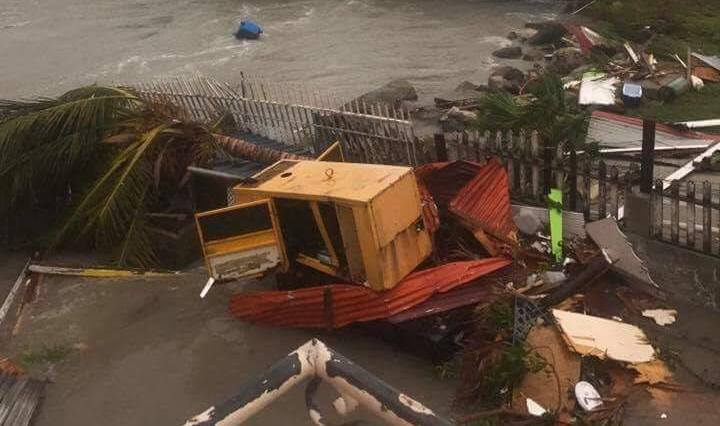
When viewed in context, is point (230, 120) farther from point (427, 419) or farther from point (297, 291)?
point (427, 419)

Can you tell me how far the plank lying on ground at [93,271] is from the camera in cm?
827

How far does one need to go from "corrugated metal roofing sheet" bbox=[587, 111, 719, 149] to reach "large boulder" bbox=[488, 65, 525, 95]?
3804mm

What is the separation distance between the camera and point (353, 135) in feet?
30.2

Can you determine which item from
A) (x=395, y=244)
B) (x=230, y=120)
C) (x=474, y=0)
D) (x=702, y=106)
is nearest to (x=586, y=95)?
(x=702, y=106)

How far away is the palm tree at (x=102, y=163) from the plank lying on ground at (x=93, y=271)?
0.16 metres

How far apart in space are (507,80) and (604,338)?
9881mm

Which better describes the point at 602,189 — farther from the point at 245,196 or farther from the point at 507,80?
the point at 507,80

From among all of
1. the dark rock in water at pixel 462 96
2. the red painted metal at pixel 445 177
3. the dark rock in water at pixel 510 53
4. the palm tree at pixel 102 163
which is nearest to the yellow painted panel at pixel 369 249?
the red painted metal at pixel 445 177

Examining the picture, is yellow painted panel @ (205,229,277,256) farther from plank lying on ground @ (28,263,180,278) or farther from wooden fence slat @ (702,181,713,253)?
wooden fence slat @ (702,181,713,253)

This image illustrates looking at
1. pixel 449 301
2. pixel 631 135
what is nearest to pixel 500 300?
pixel 449 301

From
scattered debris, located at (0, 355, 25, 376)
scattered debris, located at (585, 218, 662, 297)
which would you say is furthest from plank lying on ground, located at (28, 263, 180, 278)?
scattered debris, located at (585, 218, 662, 297)

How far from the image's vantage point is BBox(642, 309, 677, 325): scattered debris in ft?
20.0

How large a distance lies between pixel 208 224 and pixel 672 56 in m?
12.2

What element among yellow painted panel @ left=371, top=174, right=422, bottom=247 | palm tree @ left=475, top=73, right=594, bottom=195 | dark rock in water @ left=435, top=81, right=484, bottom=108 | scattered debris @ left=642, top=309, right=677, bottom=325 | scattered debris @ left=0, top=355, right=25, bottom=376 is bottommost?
dark rock in water @ left=435, top=81, right=484, bottom=108
